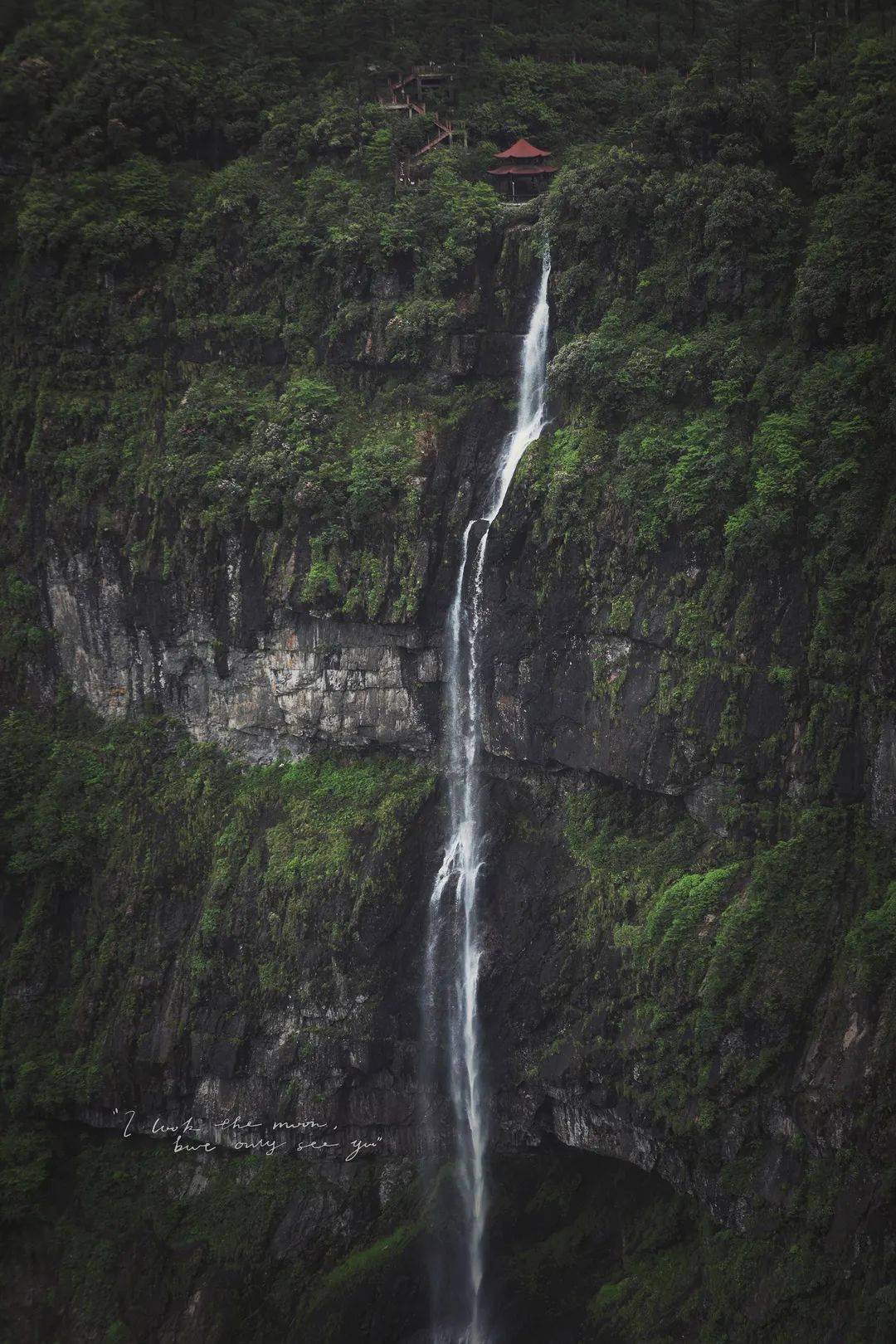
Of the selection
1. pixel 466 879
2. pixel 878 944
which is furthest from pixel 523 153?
pixel 878 944

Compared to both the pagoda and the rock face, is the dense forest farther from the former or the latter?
the pagoda

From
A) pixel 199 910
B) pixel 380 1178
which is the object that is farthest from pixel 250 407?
pixel 380 1178

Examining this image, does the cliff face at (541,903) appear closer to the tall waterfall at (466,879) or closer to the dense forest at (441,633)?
the dense forest at (441,633)

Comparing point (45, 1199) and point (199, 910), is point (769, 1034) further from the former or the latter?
point (45, 1199)

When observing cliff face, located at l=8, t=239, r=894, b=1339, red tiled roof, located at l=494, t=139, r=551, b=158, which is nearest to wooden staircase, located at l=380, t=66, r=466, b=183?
red tiled roof, located at l=494, t=139, r=551, b=158

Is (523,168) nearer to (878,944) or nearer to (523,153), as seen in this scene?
(523,153)

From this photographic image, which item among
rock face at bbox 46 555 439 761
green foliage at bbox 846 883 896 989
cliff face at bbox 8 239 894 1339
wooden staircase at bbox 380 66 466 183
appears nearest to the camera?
green foliage at bbox 846 883 896 989
